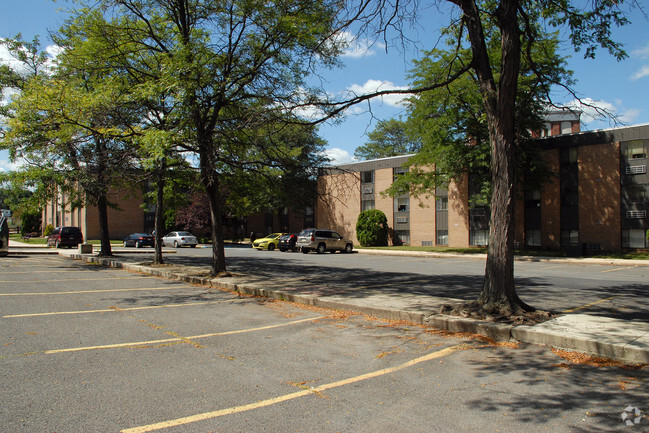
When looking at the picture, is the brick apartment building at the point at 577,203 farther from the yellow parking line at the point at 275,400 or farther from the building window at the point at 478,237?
the yellow parking line at the point at 275,400

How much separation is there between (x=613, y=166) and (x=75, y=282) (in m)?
32.0

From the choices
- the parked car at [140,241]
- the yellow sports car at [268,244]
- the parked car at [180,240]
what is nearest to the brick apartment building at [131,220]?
the parked car at [180,240]

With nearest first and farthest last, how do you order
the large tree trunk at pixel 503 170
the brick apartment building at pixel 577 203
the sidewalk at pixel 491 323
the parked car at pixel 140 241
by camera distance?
the sidewalk at pixel 491 323 < the large tree trunk at pixel 503 170 < the brick apartment building at pixel 577 203 < the parked car at pixel 140 241

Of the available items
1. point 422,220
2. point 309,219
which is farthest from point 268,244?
point 309,219

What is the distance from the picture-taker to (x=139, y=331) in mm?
7223

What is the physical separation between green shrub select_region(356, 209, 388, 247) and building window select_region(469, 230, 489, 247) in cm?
837

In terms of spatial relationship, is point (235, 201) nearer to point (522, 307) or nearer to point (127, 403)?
A: point (522, 307)

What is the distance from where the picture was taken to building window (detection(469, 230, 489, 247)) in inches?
1419

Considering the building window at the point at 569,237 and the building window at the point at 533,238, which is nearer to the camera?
the building window at the point at 569,237

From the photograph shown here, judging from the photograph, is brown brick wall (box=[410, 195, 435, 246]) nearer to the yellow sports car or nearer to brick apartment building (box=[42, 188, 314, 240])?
brick apartment building (box=[42, 188, 314, 240])

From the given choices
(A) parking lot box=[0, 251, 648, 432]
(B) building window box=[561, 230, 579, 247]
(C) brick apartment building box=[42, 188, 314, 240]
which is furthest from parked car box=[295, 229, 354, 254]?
(A) parking lot box=[0, 251, 648, 432]

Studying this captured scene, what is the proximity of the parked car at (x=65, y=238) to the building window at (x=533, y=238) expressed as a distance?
35.4m

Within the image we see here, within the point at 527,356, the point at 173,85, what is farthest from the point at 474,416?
the point at 173,85

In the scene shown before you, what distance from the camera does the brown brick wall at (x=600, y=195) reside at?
29578mm
